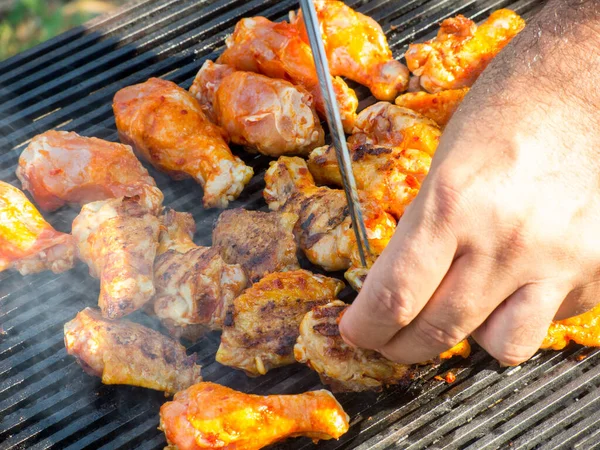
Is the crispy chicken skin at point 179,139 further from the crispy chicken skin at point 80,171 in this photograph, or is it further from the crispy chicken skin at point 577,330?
the crispy chicken skin at point 577,330

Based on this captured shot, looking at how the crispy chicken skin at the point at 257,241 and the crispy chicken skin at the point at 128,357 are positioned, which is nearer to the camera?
the crispy chicken skin at the point at 128,357

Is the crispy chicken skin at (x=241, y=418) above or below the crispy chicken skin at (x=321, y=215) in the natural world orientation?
below

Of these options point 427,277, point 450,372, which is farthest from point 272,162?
point 427,277

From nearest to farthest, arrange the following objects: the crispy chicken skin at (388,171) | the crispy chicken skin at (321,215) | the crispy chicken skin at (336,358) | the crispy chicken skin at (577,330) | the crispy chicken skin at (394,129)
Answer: the crispy chicken skin at (336,358) < the crispy chicken skin at (577,330) < the crispy chicken skin at (321,215) < the crispy chicken skin at (388,171) < the crispy chicken skin at (394,129)

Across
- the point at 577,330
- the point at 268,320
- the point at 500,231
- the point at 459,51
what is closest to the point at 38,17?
the point at 459,51

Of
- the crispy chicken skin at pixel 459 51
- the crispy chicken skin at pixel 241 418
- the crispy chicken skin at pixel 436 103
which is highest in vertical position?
the crispy chicken skin at pixel 459 51

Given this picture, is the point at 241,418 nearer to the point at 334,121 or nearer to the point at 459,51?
the point at 334,121

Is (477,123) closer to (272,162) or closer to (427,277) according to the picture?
(427,277)

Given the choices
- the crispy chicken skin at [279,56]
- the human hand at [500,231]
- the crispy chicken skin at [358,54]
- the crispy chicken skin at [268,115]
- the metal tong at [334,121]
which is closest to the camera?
the human hand at [500,231]

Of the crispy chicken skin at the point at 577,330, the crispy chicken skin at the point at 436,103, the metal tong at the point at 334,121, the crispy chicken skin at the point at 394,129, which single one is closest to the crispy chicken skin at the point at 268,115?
the crispy chicken skin at the point at 394,129
